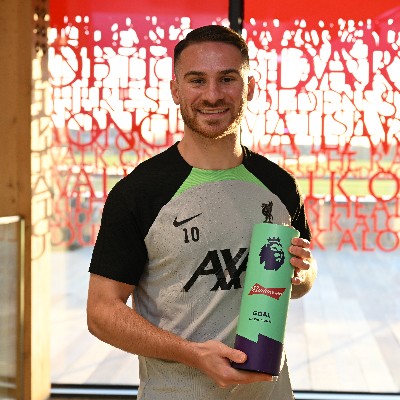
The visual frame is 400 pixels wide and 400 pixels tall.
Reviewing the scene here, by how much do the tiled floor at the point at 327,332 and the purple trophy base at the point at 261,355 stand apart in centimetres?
261

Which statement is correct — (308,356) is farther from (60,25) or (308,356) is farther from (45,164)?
(60,25)

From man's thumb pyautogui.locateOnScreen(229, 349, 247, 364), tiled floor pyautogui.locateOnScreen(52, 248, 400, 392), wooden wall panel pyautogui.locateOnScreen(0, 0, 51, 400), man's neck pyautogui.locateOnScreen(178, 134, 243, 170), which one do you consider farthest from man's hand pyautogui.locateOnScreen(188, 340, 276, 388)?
tiled floor pyautogui.locateOnScreen(52, 248, 400, 392)

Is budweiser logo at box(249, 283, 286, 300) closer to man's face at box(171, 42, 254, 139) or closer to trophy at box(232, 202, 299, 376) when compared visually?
trophy at box(232, 202, 299, 376)

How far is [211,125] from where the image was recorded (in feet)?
4.55

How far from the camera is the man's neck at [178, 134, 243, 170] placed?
146 centimetres

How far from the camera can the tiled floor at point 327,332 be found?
153 inches

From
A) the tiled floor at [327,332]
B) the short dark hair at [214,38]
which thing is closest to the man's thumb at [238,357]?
the short dark hair at [214,38]

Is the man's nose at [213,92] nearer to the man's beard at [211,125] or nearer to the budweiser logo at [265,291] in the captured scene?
the man's beard at [211,125]

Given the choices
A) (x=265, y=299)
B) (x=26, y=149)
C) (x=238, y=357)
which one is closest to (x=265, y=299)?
(x=265, y=299)

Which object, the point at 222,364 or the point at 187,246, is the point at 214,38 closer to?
the point at 187,246

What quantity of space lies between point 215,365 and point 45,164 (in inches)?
104

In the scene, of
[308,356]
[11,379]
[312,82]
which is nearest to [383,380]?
[308,356]

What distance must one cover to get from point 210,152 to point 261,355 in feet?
1.36

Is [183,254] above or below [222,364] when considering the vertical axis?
above
